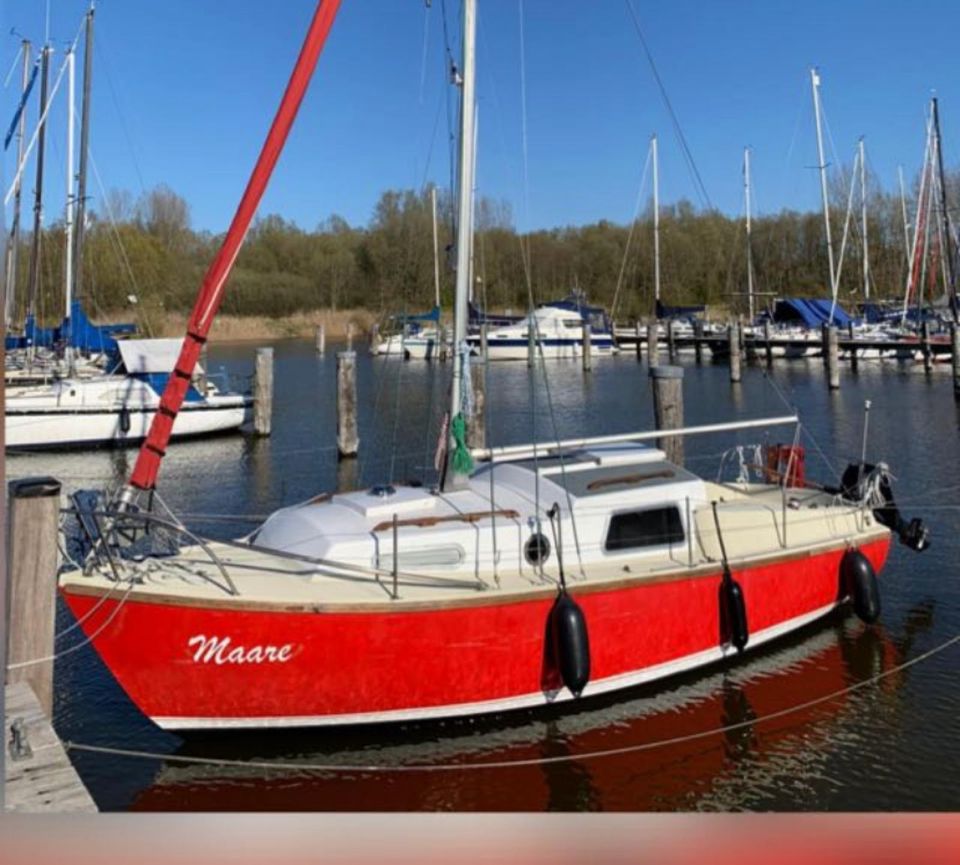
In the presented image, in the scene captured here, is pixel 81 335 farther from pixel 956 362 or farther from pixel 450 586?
pixel 956 362

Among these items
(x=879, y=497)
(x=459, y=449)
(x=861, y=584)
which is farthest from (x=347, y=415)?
(x=861, y=584)

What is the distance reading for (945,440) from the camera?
2264 centimetres

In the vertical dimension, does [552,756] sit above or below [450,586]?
below

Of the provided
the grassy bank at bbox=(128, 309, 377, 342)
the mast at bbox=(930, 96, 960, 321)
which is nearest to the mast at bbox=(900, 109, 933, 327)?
the mast at bbox=(930, 96, 960, 321)

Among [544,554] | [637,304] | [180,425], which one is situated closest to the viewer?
[544,554]

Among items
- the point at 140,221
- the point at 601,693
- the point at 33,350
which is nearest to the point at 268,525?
the point at 601,693

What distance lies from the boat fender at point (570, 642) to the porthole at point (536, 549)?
643 millimetres

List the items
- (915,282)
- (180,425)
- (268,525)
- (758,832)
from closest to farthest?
(758,832) → (268,525) → (180,425) → (915,282)

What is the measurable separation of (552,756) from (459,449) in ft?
10.1

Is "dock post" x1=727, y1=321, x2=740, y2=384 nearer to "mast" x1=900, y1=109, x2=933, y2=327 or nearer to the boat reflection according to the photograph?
"mast" x1=900, y1=109, x2=933, y2=327

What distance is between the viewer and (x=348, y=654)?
7.43 meters

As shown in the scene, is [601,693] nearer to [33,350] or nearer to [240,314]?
[33,350]

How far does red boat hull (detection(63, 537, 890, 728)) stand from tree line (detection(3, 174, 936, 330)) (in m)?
34.7

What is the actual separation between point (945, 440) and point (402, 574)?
63.0 ft
